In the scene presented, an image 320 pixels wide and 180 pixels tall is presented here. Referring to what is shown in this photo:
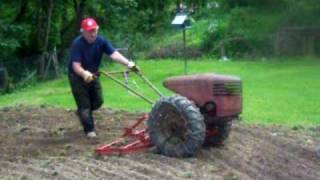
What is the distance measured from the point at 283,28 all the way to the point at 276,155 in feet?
66.1

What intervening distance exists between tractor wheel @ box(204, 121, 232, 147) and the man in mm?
1355

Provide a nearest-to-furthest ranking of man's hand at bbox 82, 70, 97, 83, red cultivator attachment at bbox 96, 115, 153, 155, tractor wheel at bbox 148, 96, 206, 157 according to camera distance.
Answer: tractor wheel at bbox 148, 96, 206, 157
red cultivator attachment at bbox 96, 115, 153, 155
man's hand at bbox 82, 70, 97, 83

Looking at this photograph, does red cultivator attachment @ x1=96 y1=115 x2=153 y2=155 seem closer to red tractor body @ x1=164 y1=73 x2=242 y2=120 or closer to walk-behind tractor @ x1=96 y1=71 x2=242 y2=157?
walk-behind tractor @ x1=96 y1=71 x2=242 y2=157

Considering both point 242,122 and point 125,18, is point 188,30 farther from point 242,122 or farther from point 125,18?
point 242,122

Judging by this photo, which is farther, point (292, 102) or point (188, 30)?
point (188, 30)

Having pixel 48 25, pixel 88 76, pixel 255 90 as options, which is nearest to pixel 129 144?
pixel 88 76

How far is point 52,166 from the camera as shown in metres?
8.64

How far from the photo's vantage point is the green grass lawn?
14321mm

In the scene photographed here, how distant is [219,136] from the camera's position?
9.77 m

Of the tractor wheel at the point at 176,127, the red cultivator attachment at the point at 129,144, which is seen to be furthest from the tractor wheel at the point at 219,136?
the red cultivator attachment at the point at 129,144

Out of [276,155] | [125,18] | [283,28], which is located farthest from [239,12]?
[276,155]

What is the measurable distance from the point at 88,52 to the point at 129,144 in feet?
4.62

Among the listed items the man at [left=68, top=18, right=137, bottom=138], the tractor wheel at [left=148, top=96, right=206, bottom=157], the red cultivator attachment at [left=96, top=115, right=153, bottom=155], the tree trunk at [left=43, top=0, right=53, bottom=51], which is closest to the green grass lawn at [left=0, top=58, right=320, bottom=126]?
the tree trunk at [left=43, top=0, right=53, bottom=51]

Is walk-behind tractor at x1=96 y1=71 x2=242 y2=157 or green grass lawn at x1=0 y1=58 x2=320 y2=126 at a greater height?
walk-behind tractor at x1=96 y1=71 x2=242 y2=157
